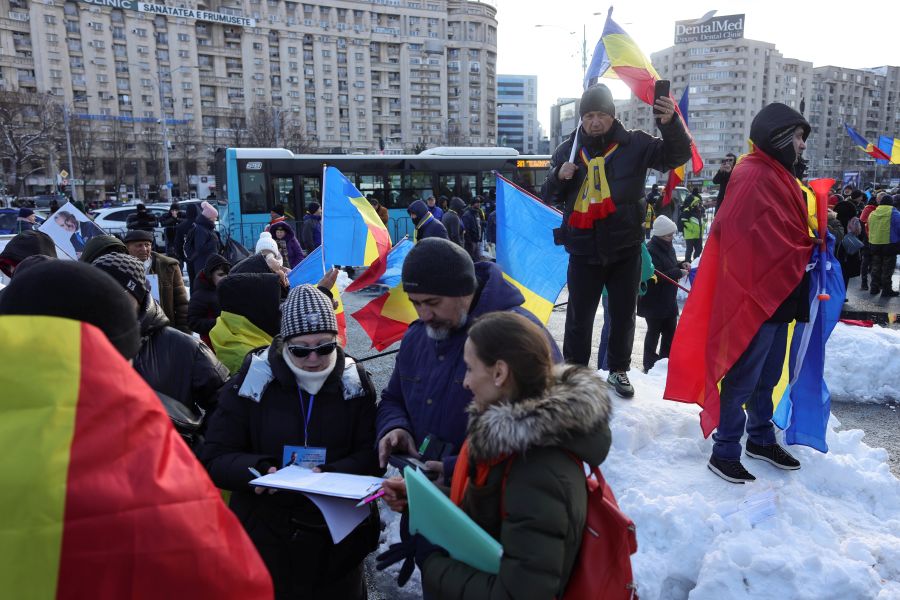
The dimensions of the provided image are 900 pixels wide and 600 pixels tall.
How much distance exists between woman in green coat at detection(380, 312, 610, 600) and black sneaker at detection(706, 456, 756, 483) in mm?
2103

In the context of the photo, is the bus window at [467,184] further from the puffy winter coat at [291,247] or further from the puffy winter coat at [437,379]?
the puffy winter coat at [437,379]

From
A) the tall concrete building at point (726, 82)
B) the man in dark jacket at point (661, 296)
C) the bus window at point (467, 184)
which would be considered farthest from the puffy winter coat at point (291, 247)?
the tall concrete building at point (726, 82)

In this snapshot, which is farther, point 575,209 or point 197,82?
point 197,82

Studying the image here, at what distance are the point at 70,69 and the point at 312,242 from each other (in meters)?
78.1

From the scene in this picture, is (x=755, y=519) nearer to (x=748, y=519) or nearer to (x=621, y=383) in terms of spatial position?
(x=748, y=519)

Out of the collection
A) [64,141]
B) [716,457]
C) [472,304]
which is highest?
[64,141]

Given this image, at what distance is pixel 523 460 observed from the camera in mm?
1601

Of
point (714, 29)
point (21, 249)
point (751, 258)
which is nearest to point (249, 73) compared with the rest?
point (714, 29)

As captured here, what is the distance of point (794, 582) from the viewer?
106 inches

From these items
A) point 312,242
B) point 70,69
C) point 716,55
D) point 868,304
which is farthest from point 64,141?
point 716,55

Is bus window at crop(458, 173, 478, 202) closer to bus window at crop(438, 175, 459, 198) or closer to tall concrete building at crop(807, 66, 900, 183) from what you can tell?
bus window at crop(438, 175, 459, 198)

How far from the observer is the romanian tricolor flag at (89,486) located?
1.06 m

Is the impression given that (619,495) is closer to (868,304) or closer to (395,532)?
(395,532)

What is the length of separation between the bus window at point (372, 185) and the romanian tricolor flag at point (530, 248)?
47.7 feet
